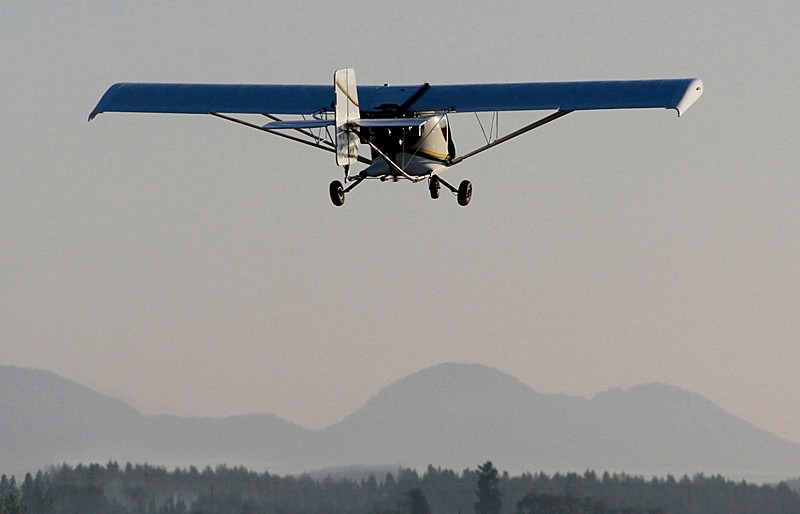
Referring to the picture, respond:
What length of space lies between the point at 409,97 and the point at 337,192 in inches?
189

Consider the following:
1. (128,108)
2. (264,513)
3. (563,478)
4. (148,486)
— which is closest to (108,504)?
(148,486)

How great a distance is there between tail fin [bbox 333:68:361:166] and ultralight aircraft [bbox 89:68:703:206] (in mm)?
24

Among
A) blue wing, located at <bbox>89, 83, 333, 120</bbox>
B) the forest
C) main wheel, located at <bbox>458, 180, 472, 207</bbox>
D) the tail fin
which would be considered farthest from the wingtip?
the forest

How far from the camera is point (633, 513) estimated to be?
149250mm

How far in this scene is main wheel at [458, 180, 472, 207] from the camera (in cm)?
4809

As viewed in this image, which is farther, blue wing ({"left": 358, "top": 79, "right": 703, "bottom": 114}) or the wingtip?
blue wing ({"left": 358, "top": 79, "right": 703, "bottom": 114})

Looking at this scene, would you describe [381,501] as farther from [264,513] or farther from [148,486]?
[148,486]

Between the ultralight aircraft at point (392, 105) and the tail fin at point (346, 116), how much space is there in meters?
0.02

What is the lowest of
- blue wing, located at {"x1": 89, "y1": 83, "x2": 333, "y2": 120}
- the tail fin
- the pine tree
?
the tail fin

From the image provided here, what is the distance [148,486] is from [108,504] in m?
6.30

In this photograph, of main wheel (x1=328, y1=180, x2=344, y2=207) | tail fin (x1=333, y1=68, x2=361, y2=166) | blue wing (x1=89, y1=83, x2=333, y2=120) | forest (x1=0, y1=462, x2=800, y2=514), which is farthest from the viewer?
forest (x1=0, y1=462, x2=800, y2=514)

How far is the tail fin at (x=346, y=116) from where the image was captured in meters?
43.6

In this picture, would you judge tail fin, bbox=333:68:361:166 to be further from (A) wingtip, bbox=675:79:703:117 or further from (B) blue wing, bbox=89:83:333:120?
(A) wingtip, bbox=675:79:703:117

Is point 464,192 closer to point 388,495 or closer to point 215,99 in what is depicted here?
point 215,99
